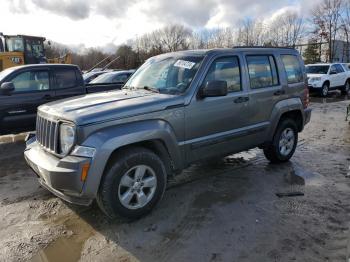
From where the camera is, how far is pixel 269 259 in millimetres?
3459

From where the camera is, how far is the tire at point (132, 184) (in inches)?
156

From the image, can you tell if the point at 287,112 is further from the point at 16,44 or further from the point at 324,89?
the point at 16,44

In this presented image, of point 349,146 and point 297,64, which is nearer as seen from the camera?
point 297,64

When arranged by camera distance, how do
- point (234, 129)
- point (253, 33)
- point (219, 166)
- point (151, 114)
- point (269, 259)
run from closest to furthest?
1. point (269, 259)
2. point (151, 114)
3. point (234, 129)
4. point (219, 166)
5. point (253, 33)

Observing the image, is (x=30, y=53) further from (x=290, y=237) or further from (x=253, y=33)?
(x=253, y=33)

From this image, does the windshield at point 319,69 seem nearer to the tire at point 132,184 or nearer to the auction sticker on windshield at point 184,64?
the auction sticker on windshield at point 184,64

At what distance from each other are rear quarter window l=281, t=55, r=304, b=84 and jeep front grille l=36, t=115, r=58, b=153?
4.02 metres

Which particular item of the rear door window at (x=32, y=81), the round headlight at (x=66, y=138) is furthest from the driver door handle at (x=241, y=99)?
the rear door window at (x=32, y=81)

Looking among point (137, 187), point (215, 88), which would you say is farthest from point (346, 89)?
point (137, 187)

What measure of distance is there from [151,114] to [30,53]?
1740 cm

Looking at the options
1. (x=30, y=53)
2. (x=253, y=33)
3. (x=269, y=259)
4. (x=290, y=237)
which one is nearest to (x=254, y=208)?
(x=290, y=237)

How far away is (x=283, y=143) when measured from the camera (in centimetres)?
640

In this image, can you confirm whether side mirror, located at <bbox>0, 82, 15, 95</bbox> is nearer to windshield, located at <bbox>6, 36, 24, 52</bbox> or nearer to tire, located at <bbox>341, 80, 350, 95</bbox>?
windshield, located at <bbox>6, 36, 24, 52</bbox>

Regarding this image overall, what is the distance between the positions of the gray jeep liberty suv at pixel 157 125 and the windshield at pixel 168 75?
2 centimetres
